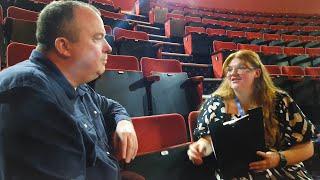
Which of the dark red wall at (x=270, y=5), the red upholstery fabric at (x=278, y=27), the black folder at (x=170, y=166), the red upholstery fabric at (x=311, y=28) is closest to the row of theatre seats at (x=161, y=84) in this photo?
the black folder at (x=170, y=166)

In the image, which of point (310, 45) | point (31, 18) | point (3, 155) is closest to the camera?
point (3, 155)

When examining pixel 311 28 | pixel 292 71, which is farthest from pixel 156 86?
pixel 311 28

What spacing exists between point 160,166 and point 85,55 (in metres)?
0.21

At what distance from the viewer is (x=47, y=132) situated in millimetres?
243

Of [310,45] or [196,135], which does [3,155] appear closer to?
[196,135]

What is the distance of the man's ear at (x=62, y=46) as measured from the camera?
0.31 metres

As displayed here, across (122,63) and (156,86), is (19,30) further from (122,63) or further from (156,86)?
(156,86)

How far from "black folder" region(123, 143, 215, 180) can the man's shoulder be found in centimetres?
19

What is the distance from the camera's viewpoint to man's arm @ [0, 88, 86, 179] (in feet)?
0.76

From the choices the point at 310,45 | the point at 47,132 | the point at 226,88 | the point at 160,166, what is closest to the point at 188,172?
the point at 160,166

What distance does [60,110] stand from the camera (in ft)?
0.85

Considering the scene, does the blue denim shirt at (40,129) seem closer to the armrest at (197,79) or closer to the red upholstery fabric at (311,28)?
the armrest at (197,79)

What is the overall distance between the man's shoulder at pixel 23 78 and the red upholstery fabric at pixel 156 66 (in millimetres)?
654

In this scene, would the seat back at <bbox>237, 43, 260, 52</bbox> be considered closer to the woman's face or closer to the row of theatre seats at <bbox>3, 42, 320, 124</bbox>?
the row of theatre seats at <bbox>3, 42, 320, 124</bbox>
